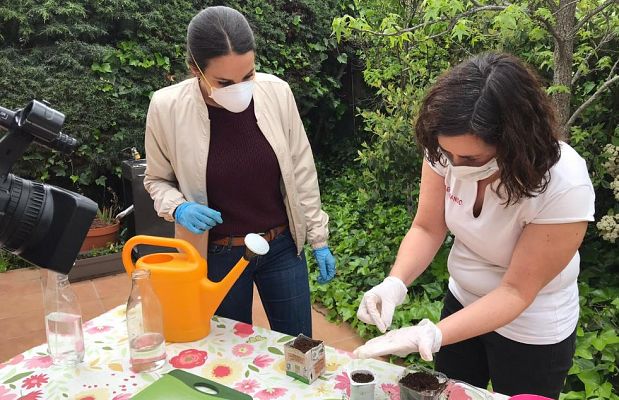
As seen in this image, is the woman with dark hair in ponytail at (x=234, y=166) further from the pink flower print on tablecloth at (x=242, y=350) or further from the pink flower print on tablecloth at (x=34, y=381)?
the pink flower print on tablecloth at (x=34, y=381)

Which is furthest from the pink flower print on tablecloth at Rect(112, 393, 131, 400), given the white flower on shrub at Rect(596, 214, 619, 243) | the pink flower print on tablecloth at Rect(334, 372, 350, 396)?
the white flower on shrub at Rect(596, 214, 619, 243)

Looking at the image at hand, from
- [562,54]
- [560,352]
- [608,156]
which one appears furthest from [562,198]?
[608,156]

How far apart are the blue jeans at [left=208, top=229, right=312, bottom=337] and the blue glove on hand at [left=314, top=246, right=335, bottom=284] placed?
6 cm

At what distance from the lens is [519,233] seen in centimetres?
117

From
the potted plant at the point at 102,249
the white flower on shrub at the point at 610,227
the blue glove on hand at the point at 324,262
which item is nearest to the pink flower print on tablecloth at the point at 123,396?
the blue glove on hand at the point at 324,262

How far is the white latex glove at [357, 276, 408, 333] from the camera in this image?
121cm

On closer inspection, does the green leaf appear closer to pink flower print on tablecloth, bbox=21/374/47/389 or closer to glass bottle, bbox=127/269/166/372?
pink flower print on tablecloth, bbox=21/374/47/389

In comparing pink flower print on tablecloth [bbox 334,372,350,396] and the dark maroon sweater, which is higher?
the dark maroon sweater

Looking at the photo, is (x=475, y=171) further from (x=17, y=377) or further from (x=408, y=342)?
(x=17, y=377)

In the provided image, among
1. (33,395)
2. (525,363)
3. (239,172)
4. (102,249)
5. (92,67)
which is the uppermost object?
(92,67)

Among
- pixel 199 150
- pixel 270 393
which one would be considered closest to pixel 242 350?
pixel 270 393

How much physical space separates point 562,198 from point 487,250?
226 mm

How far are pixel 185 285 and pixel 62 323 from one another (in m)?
0.33

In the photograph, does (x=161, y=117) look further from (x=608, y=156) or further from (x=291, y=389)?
(x=608, y=156)
